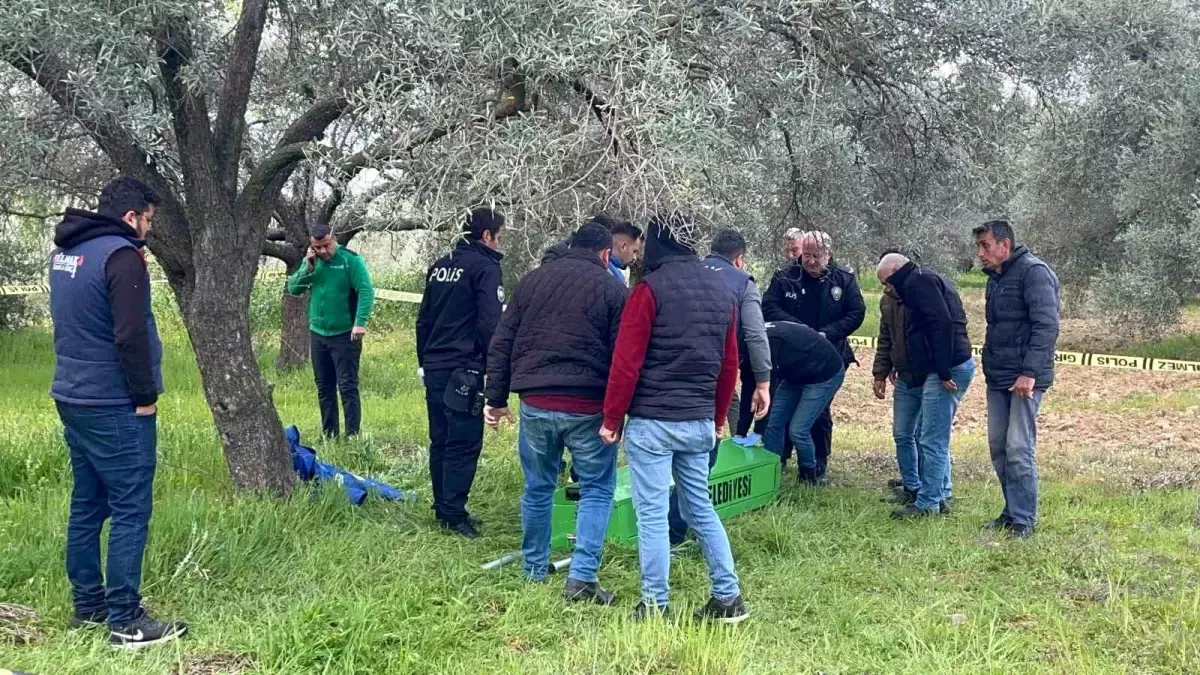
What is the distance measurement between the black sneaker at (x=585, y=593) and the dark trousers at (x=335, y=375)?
3.73m

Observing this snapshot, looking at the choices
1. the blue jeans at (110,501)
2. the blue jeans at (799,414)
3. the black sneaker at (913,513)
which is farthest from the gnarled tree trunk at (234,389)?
the black sneaker at (913,513)

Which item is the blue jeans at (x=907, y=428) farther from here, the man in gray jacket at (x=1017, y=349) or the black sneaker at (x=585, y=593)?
the black sneaker at (x=585, y=593)

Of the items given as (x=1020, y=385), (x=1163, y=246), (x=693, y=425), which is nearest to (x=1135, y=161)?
(x=1163, y=246)

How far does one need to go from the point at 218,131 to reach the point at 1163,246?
44.3ft

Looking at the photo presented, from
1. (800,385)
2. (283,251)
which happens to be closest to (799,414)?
(800,385)

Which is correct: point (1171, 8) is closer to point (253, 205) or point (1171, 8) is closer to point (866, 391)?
point (253, 205)

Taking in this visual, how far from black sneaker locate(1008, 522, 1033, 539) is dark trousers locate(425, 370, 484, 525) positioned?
121 inches

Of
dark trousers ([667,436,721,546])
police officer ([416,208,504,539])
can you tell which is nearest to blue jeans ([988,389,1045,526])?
dark trousers ([667,436,721,546])

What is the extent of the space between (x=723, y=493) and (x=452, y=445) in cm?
162

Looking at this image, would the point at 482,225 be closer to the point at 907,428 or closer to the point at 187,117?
the point at 187,117

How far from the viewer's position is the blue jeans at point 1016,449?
6.00 metres

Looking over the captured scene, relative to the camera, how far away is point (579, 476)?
4855 mm

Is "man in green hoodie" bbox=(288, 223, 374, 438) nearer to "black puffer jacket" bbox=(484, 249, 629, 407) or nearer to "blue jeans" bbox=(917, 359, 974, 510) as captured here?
"black puffer jacket" bbox=(484, 249, 629, 407)

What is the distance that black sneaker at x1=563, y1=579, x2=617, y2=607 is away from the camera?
468 centimetres
